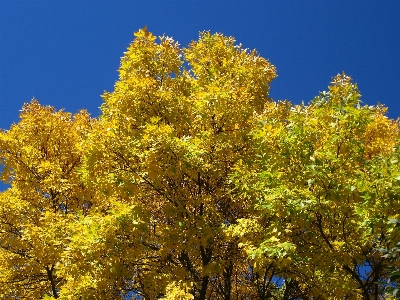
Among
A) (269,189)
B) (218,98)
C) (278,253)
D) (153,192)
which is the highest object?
(218,98)

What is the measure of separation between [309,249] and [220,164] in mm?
2585

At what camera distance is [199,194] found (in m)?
9.16

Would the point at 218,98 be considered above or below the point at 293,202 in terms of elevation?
above

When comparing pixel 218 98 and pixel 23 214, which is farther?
pixel 23 214

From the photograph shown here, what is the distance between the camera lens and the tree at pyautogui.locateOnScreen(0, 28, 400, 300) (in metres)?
7.44

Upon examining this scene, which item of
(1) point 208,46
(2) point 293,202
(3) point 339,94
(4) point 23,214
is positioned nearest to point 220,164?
(2) point 293,202

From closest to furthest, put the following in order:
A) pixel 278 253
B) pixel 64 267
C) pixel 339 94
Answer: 1. pixel 278 253
2. pixel 64 267
3. pixel 339 94

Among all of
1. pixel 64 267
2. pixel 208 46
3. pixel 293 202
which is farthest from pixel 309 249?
pixel 208 46

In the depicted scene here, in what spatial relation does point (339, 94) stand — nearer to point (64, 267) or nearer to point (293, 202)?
point (293, 202)

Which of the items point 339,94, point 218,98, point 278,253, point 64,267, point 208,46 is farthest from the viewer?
point 208,46

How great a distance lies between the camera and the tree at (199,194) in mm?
7438

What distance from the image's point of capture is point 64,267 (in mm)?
8031

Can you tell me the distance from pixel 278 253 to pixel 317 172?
1.64m

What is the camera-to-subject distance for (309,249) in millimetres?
8047
